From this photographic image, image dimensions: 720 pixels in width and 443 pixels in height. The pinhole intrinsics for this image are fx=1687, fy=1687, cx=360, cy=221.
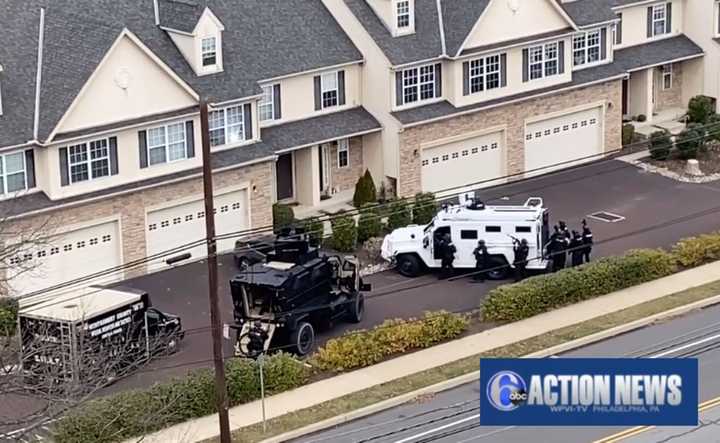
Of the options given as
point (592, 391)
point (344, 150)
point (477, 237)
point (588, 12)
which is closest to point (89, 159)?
point (344, 150)

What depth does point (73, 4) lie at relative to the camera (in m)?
50.2

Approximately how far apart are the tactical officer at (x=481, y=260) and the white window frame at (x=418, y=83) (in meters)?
8.82

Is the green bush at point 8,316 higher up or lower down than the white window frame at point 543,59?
lower down

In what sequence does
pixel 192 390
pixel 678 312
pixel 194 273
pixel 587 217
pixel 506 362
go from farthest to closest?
pixel 587 217, pixel 194 273, pixel 678 312, pixel 192 390, pixel 506 362

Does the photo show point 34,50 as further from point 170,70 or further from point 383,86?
point 383,86

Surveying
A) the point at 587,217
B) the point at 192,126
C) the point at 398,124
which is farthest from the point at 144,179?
the point at 587,217

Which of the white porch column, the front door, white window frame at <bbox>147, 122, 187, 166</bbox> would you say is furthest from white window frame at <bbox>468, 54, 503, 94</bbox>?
white window frame at <bbox>147, 122, 187, 166</bbox>

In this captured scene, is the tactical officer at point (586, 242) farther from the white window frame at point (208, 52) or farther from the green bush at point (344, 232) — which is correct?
the white window frame at point (208, 52)

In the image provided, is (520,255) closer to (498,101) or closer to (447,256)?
(447,256)

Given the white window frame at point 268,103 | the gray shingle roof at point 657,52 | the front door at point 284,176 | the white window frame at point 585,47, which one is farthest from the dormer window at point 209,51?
the gray shingle roof at point 657,52

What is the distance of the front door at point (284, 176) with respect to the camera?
180 feet

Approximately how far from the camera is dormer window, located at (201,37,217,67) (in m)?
51.0

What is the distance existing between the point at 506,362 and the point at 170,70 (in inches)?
736

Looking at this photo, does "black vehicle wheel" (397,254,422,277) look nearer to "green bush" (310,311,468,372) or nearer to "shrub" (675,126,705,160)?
"green bush" (310,311,468,372)
